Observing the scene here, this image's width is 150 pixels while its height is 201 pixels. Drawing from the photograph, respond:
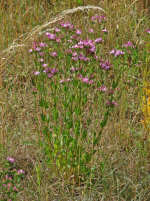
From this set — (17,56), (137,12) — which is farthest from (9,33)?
(137,12)

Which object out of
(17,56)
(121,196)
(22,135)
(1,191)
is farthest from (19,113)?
(121,196)

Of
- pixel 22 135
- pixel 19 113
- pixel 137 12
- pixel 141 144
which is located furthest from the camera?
pixel 137 12

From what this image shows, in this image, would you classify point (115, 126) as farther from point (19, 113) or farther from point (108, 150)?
point (19, 113)

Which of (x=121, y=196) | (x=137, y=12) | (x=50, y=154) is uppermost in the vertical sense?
(x=137, y=12)

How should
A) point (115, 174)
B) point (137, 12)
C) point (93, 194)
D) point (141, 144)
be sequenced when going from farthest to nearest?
point (137, 12)
point (141, 144)
point (115, 174)
point (93, 194)

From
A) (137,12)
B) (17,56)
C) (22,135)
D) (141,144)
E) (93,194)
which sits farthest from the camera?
(137,12)

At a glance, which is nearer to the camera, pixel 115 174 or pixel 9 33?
pixel 115 174

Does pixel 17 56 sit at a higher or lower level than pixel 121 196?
higher

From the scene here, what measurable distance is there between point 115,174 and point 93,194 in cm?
24

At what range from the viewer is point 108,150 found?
9.14 ft

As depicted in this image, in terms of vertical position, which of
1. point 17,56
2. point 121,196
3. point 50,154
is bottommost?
point 121,196

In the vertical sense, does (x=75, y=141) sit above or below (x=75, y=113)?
below

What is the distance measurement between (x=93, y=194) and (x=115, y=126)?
663mm

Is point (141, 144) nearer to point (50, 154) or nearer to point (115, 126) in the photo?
point (115, 126)
